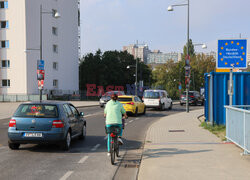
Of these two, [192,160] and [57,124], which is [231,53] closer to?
[192,160]

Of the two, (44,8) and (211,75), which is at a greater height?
(44,8)


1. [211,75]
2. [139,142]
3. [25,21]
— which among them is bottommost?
[139,142]

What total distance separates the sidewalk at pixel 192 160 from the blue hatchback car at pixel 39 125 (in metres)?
2.43

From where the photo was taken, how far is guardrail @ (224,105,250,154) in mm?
7570

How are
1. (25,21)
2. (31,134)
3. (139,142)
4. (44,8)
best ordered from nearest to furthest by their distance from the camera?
(31,134) → (139,142) → (25,21) → (44,8)

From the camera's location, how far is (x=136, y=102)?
21.8m

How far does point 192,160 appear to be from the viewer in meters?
7.27

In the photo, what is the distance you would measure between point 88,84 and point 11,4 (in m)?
24.0

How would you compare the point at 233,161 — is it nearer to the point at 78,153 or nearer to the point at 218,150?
the point at 218,150

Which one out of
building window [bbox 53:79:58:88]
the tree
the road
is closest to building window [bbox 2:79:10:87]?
building window [bbox 53:79:58:88]

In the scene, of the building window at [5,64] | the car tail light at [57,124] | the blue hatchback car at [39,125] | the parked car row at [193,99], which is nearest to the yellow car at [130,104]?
the blue hatchback car at [39,125]

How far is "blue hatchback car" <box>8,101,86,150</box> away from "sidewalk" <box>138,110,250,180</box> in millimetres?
2432

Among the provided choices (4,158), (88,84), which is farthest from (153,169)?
(88,84)

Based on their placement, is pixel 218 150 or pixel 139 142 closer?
pixel 218 150
